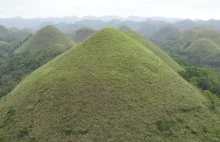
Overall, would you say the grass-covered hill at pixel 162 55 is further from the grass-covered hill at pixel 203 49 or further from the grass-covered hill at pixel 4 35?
the grass-covered hill at pixel 4 35

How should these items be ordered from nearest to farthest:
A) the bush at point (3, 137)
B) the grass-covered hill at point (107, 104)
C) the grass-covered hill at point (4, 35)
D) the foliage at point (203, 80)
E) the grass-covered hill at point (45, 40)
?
1. the bush at point (3, 137)
2. the grass-covered hill at point (107, 104)
3. the foliage at point (203, 80)
4. the grass-covered hill at point (45, 40)
5. the grass-covered hill at point (4, 35)

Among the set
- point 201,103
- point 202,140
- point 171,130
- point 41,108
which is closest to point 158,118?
point 171,130

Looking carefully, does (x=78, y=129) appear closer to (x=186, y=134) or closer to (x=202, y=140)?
(x=186, y=134)

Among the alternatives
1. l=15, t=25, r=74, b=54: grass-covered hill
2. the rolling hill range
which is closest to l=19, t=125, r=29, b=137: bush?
the rolling hill range

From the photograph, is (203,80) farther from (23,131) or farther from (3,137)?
(3,137)

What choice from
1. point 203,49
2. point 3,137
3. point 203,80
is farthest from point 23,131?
point 203,49

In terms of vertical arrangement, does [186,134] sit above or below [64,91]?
below

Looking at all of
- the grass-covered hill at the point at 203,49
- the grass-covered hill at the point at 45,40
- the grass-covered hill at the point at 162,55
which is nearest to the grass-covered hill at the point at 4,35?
the grass-covered hill at the point at 45,40
